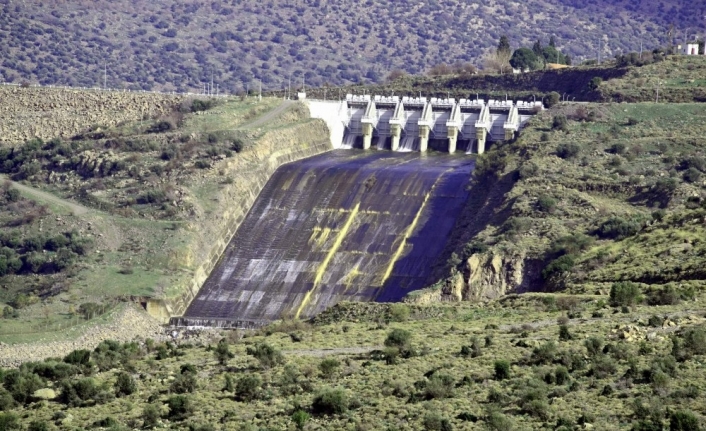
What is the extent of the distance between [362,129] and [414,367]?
76.4 m

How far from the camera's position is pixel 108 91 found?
147m

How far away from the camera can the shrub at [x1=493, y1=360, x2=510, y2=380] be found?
62.8m

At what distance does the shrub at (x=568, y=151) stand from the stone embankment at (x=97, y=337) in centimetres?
3093

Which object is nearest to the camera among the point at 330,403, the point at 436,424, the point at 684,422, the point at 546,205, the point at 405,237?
the point at 684,422

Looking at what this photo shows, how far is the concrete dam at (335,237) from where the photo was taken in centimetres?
10494

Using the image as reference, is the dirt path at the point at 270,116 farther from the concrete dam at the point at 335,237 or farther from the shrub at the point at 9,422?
the shrub at the point at 9,422

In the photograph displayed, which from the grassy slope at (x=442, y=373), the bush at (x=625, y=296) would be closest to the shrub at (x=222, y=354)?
the grassy slope at (x=442, y=373)

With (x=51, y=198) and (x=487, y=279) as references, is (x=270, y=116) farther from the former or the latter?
(x=487, y=279)

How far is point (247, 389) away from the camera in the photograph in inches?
2517

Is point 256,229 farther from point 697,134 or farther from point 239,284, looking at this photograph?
point 697,134

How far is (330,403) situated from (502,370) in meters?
6.65

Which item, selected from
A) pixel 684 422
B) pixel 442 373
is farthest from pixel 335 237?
pixel 684 422

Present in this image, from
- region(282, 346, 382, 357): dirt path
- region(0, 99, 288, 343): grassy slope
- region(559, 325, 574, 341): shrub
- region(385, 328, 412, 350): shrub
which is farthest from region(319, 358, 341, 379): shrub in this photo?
region(0, 99, 288, 343): grassy slope

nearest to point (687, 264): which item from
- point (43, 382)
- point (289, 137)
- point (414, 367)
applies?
point (414, 367)
